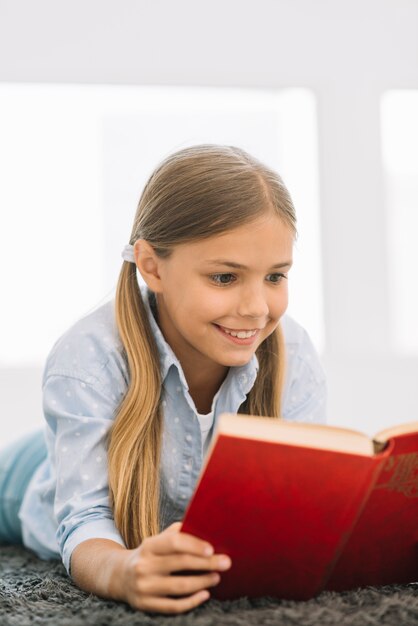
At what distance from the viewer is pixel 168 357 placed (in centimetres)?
124

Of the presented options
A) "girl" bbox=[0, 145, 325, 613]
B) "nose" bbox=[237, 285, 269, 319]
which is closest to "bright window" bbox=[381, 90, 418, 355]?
"girl" bbox=[0, 145, 325, 613]

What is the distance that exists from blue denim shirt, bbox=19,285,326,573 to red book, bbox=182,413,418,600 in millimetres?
233

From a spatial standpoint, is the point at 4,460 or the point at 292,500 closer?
the point at 292,500

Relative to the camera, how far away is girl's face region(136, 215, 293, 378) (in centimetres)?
112

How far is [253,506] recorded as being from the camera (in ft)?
2.72

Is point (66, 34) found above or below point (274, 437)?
above

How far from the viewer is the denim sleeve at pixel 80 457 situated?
1075 millimetres

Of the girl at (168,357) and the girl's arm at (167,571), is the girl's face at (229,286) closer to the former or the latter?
the girl at (168,357)

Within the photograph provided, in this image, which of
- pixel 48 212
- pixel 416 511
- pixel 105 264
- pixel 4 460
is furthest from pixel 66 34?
pixel 416 511

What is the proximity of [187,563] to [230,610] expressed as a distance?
3.8 inches

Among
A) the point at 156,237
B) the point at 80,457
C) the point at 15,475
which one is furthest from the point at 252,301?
the point at 15,475

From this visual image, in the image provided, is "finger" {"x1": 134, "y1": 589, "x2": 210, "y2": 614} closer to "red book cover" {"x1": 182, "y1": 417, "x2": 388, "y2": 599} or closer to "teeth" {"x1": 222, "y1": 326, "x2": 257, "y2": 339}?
"red book cover" {"x1": 182, "y1": 417, "x2": 388, "y2": 599}

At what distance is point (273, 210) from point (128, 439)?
0.37 metres

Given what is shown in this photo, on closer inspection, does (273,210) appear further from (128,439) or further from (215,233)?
(128,439)
